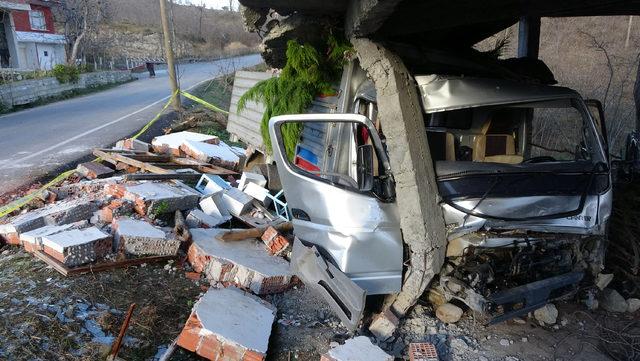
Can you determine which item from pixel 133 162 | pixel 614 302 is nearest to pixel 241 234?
pixel 133 162

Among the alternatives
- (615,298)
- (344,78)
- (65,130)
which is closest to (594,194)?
(615,298)

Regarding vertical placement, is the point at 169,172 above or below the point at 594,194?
below

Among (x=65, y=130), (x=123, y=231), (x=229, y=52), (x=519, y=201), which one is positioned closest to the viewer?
(x=519, y=201)

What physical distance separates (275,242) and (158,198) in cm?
171

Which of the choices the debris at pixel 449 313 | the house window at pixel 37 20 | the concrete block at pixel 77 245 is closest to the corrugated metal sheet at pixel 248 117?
the concrete block at pixel 77 245

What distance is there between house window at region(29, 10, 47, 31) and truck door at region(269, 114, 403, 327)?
137 ft

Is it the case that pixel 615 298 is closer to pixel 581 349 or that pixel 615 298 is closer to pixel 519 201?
pixel 581 349

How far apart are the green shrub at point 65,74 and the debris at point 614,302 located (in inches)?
908

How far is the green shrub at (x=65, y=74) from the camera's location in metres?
21.4

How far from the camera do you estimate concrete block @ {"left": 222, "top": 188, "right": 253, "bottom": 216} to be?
19.9 feet

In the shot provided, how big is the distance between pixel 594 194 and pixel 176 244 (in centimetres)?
396

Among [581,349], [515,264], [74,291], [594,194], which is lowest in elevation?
[581,349]

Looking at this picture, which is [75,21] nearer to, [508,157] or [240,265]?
[240,265]

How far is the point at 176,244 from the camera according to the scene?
4.80 metres
